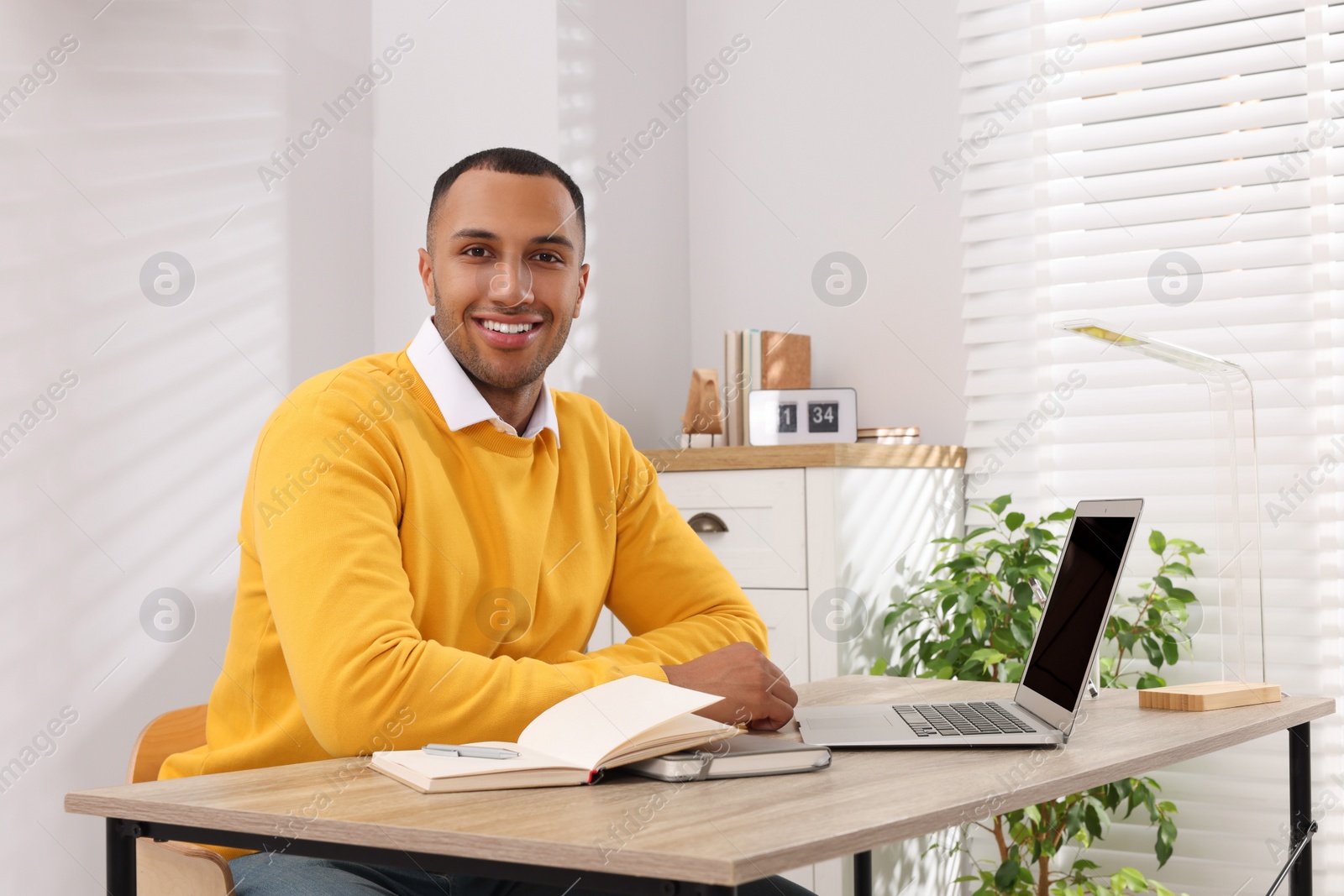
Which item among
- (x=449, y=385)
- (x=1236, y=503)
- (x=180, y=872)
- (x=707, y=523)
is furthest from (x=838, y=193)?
(x=180, y=872)

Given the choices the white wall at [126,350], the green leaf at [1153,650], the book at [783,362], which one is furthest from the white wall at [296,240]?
the green leaf at [1153,650]

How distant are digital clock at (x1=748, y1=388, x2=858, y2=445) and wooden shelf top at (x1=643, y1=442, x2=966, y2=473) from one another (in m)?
0.19

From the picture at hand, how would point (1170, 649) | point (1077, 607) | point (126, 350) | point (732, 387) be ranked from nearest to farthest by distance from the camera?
point (1077, 607)
point (126, 350)
point (1170, 649)
point (732, 387)

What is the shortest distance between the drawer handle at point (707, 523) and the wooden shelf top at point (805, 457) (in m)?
0.11

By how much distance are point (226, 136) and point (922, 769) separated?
2.29 metres

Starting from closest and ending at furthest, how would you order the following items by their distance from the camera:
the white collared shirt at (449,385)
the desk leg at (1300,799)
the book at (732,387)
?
the white collared shirt at (449,385) → the desk leg at (1300,799) → the book at (732,387)

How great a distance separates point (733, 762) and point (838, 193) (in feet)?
8.31

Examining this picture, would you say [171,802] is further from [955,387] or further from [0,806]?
[955,387]

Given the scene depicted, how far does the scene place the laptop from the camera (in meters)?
1.26

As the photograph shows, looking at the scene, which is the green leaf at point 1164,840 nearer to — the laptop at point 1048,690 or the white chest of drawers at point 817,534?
the white chest of drawers at point 817,534

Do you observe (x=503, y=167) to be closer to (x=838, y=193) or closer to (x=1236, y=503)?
(x=1236, y=503)

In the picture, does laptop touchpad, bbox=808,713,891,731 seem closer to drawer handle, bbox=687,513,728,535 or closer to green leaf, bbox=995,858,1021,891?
green leaf, bbox=995,858,1021,891

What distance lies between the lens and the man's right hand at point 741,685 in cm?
130

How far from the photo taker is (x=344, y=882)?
1.19 metres
